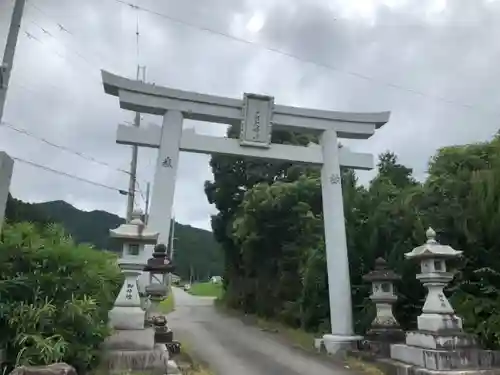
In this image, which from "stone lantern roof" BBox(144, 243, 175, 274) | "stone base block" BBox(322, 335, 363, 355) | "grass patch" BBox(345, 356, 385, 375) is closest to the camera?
"grass patch" BBox(345, 356, 385, 375)

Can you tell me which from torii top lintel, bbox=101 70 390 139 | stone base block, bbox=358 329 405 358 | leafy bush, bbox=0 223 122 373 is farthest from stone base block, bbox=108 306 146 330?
torii top lintel, bbox=101 70 390 139

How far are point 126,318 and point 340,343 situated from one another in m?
4.74

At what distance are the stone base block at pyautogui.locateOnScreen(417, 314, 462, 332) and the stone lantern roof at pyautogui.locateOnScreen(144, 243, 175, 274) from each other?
4773 mm

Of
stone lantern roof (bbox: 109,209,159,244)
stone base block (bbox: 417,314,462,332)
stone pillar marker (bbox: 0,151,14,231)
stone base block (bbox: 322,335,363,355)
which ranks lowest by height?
stone base block (bbox: 322,335,363,355)

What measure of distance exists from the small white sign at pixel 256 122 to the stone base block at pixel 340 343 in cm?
429

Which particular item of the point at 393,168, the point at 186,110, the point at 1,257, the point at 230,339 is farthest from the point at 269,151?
the point at 393,168

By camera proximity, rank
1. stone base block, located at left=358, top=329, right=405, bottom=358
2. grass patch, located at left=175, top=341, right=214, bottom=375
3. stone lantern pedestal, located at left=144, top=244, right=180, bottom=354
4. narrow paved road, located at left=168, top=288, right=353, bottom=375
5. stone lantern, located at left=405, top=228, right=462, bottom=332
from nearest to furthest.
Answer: stone lantern, located at left=405, top=228, right=462, bottom=332
grass patch, located at left=175, top=341, right=214, bottom=375
narrow paved road, located at left=168, top=288, right=353, bottom=375
stone base block, located at left=358, top=329, right=405, bottom=358
stone lantern pedestal, located at left=144, top=244, right=180, bottom=354

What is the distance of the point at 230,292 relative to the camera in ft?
70.3

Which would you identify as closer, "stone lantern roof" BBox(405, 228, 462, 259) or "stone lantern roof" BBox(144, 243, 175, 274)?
"stone lantern roof" BBox(405, 228, 462, 259)

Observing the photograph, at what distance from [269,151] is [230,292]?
12493 mm

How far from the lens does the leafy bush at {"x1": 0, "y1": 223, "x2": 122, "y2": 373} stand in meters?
4.62

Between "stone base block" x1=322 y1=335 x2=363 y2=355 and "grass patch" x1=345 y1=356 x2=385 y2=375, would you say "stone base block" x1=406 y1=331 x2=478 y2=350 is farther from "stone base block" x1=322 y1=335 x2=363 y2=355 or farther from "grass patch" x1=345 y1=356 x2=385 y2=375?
"stone base block" x1=322 y1=335 x2=363 y2=355

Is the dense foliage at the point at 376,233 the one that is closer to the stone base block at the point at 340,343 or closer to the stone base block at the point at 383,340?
the stone base block at the point at 340,343

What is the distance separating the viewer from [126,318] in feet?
20.9
